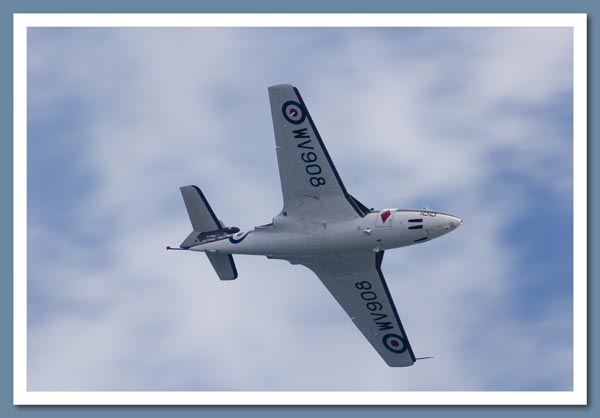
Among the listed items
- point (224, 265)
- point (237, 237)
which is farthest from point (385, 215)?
point (224, 265)

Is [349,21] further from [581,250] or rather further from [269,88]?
[581,250]

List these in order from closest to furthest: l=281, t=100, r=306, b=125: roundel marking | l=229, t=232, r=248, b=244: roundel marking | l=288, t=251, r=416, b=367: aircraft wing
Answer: l=281, t=100, r=306, b=125: roundel marking, l=229, t=232, r=248, b=244: roundel marking, l=288, t=251, r=416, b=367: aircraft wing

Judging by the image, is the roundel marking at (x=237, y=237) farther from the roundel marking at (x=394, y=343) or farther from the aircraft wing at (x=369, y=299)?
the roundel marking at (x=394, y=343)

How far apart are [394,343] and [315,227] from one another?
31.6 feet

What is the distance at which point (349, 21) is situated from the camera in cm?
5100

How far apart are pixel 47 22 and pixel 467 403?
2509cm

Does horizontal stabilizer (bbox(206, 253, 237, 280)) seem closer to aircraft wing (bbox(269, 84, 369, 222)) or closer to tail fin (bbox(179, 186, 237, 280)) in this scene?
tail fin (bbox(179, 186, 237, 280))

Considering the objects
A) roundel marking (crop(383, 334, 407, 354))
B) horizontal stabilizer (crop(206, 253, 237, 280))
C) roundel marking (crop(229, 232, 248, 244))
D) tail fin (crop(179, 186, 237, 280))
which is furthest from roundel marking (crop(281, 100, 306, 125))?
roundel marking (crop(383, 334, 407, 354))

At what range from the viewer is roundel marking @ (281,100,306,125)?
5450 centimetres

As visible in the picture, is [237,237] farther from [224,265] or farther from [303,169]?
[303,169]

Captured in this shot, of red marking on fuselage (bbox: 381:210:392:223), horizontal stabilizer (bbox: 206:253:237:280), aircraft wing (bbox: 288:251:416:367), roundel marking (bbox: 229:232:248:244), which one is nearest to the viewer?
red marking on fuselage (bbox: 381:210:392:223)

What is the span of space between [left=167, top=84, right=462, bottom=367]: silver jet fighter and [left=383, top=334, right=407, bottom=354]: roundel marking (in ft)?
2.88

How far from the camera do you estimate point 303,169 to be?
55281mm

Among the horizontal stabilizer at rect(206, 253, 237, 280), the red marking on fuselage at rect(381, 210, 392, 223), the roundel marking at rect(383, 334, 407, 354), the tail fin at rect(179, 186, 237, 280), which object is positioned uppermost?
the tail fin at rect(179, 186, 237, 280)
